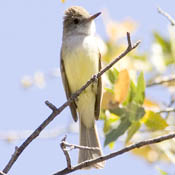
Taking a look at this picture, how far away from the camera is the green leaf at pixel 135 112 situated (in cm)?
354

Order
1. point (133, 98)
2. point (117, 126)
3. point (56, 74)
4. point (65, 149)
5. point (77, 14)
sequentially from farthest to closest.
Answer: point (77, 14) → point (56, 74) → point (133, 98) → point (117, 126) → point (65, 149)

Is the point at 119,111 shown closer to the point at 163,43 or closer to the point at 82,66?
the point at 82,66

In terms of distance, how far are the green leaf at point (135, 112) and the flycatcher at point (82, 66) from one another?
0.89 meters

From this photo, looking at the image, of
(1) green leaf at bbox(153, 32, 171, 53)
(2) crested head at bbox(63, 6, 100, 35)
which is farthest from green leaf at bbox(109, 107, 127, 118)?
(2) crested head at bbox(63, 6, 100, 35)

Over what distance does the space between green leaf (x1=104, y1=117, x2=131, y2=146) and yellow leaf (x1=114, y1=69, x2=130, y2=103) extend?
18 cm

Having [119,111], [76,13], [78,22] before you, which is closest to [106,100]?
[119,111]

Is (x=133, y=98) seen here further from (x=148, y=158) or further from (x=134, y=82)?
(x=148, y=158)

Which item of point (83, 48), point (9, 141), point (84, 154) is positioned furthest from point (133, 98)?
point (9, 141)

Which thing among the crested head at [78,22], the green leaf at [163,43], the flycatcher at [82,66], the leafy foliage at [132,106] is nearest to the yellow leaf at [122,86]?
the leafy foliage at [132,106]

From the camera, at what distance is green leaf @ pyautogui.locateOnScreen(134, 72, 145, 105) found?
142 inches

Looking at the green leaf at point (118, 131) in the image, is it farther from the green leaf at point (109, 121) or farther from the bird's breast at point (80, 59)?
the bird's breast at point (80, 59)

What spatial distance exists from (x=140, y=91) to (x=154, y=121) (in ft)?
0.89

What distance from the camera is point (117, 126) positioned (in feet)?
11.6

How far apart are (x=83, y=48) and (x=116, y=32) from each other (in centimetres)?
41
